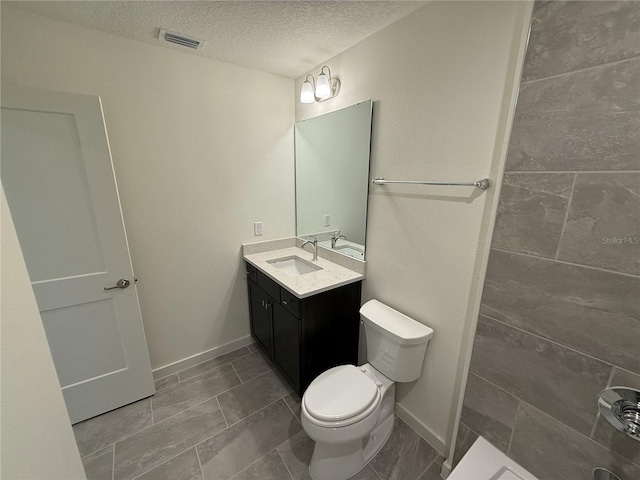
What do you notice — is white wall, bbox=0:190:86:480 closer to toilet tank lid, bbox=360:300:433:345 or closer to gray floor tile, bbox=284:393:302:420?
gray floor tile, bbox=284:393:302:420

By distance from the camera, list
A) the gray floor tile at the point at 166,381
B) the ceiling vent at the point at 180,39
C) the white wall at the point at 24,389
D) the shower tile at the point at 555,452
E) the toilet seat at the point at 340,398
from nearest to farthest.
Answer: the white wall at the point at 24,389, the shower tile at the point at 555,452, the toilet seat at the point at 340,398, the ceiling vent at the point at 180,39, the gray floor tile at the point at 166,381

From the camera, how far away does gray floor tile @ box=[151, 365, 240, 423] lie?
179 cm

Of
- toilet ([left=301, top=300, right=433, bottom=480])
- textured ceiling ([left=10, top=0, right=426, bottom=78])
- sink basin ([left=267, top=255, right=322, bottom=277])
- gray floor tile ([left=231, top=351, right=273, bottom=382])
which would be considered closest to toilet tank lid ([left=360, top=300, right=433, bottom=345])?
toilet ([left=301, top=300, right=433, bottom=480])

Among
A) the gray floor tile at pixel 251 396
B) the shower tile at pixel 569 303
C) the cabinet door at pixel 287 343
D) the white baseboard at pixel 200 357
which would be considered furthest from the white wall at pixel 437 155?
the white baseboard at pixel 200 357

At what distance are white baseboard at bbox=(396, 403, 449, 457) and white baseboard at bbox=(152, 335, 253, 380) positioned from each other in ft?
4.69

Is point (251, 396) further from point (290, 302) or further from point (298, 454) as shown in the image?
point (290, 302)

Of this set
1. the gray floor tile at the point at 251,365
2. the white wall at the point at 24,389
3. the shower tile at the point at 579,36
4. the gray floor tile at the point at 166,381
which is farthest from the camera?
the gray floor tile at the point at 251,365

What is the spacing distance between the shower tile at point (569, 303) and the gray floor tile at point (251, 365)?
1767mm

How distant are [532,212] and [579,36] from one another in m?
0.56

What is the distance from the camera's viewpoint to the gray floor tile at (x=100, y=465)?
138 centimetres

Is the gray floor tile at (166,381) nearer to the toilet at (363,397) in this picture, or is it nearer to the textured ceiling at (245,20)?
the toilet at (363,397)

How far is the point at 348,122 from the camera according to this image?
1777 mm

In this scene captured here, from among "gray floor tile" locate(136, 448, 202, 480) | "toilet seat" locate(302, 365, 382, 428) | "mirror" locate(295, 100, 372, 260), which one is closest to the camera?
"toilet seat" locate(302, 365, 382, 428)

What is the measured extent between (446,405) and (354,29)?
7.16ft
